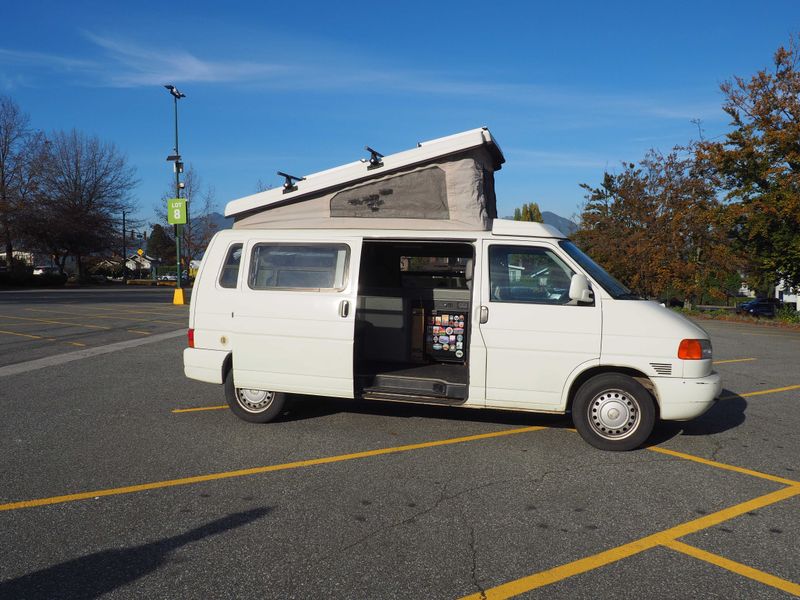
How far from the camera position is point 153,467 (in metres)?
5.23

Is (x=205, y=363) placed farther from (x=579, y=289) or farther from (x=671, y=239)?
(x=671, y=239)

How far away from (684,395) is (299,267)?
12.5ft

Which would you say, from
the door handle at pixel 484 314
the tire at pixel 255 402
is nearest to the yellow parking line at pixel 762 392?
the door handle at pixel 484 314

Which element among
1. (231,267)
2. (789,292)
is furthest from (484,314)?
(789,292)

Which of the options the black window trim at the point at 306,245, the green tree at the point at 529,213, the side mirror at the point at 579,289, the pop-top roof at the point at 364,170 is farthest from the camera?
the green tree at the point at 529,213

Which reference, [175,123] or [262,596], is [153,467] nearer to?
[262,596]

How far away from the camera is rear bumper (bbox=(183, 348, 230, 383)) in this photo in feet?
21.5

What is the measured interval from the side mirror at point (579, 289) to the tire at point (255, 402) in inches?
123

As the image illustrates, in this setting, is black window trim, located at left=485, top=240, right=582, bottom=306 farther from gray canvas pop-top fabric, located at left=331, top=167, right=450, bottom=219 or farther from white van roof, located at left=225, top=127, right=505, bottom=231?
gray canvas pop-top fabric, located at left=331, top=167, right=450, bottom=219

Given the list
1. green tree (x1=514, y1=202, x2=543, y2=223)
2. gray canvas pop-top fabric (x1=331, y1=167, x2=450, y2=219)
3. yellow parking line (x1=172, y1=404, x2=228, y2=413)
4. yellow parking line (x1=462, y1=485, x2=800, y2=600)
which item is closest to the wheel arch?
yellow parking line (x1=462, y1=485, x2=800, y2=600)

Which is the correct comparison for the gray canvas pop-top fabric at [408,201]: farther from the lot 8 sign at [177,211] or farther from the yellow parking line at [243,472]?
the lot 8 sign at [177,211]

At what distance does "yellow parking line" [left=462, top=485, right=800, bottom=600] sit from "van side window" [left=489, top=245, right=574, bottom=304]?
2.15m

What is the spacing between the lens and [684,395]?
18.2 ft

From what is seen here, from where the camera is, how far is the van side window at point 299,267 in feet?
20.6
